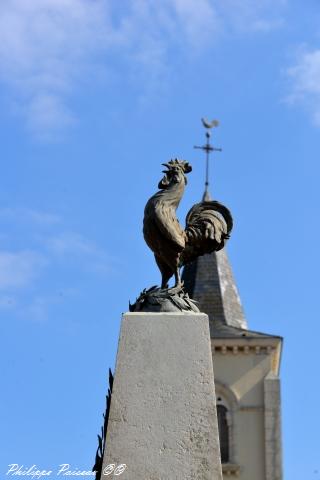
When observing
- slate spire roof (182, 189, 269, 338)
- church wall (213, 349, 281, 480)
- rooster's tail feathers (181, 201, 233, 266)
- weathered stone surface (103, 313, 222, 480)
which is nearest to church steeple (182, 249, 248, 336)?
slate spire roof (182, 189, 269, 338)

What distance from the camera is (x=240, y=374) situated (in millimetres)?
49062

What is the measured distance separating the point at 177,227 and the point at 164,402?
1.14 m

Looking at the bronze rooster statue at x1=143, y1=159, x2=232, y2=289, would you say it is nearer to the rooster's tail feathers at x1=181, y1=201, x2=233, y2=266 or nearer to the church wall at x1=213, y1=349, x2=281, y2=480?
the rooster's tail feathers at x1=181, y1=201, x2=233, y2=266

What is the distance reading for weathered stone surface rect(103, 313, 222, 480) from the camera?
7.14 metres

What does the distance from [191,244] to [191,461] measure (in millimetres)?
1476

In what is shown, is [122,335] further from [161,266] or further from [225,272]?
[225,272]

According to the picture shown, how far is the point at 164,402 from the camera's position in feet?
23.9

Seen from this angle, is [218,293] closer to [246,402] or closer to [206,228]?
[246,402]

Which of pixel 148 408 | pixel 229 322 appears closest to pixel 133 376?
pixel 148 408

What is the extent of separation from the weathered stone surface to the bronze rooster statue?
1.47 ft

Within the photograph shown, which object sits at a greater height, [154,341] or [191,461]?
[154,341]

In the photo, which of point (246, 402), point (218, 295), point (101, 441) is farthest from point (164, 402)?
point (246, 402)

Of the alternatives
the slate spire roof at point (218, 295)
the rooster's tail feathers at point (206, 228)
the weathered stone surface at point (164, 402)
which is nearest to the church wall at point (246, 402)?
the slate spire roof at point (218, 295)

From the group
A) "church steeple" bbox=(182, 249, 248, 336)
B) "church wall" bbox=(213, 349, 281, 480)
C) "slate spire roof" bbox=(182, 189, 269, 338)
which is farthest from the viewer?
"church steeple" bbox=(182, 249, 248, 336)
